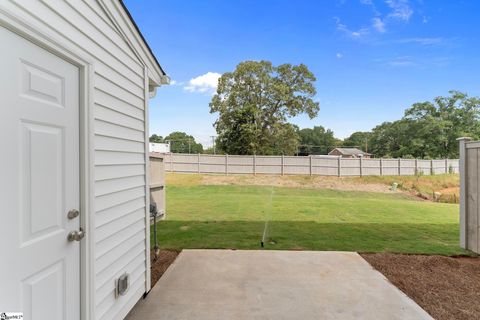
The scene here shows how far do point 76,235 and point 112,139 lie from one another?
2.54ft

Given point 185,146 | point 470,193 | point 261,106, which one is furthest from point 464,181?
point 185,146

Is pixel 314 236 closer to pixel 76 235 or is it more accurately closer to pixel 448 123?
pixel 76 235

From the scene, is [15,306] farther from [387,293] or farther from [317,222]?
[317,222]

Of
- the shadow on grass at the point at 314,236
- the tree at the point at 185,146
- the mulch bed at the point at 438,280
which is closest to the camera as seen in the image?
the mulch bed at the point at 438,280

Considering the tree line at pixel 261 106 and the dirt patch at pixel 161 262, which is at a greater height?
the tree line at pixel 261 106

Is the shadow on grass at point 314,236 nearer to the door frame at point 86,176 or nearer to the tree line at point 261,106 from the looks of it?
the door frame at point 86,176

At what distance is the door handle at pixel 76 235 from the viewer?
5.33ft

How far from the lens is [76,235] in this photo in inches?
65.3

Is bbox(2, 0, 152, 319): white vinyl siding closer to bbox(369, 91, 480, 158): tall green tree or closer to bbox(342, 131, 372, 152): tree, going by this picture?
bbox(369, 91, 480, 158): tall green tree

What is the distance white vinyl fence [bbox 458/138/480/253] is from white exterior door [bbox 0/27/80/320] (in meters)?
4.70

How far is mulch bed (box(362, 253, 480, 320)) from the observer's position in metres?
2.49

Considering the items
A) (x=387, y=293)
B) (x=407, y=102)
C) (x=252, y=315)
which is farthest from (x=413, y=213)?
(x=407, y=102)

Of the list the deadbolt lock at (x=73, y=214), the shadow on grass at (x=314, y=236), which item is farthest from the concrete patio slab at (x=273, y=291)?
the deadbolt lock at (x=73, y=214)

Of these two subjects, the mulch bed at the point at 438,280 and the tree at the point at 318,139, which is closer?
the mulch bed at the point at 438,280
